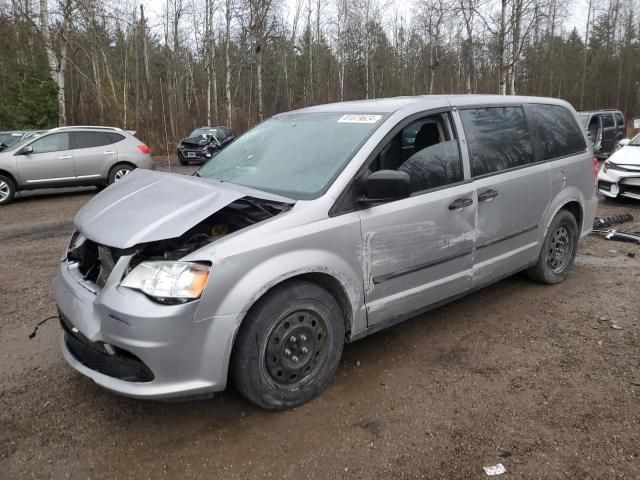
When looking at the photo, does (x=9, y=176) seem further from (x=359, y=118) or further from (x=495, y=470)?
(x=495, y=470)

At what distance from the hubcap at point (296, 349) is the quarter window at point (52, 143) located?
35.9 feet

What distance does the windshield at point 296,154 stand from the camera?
10.2ft

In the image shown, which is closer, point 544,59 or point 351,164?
point 351,164

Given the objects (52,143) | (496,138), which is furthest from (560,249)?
(52,143)

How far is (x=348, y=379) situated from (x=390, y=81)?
47725 mm

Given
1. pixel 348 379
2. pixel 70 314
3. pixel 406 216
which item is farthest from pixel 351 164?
pixel 70 314

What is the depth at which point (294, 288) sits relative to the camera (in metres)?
2.78

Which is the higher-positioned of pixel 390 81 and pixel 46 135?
pixel 390 81

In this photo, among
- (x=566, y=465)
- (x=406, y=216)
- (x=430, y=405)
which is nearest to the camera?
(x=566, y=465)

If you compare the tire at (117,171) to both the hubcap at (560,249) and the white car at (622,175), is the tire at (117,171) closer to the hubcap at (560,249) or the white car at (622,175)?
the hubcap at (560,249)

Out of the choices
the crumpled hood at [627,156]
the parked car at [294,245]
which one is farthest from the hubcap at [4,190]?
the crumpled hood at [627,156]

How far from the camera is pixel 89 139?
12.0 meters

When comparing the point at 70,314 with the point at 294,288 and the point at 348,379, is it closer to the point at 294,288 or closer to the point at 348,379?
the point at 294,288

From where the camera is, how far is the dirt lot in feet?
8.04
